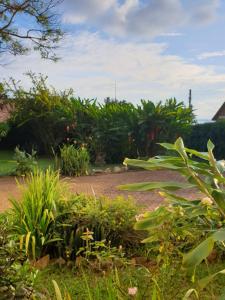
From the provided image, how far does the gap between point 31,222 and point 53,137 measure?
1429 cm

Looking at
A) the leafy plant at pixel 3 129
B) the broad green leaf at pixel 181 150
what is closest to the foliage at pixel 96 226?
the broad green leaf at pixel 181 150

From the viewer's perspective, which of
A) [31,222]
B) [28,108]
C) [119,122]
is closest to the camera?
[31,222]

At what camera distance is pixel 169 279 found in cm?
303

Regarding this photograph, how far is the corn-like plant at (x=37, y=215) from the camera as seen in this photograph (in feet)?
14.9

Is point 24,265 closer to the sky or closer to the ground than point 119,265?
closer to the sky

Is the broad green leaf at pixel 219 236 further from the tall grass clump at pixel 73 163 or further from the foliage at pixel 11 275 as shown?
the tall grass clump at pixel 73 163

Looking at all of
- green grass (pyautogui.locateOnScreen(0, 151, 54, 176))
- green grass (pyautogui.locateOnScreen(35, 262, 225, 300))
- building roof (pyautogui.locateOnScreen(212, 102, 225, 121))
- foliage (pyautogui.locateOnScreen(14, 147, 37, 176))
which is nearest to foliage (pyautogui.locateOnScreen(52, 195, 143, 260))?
green grass (pyautogui.locateOnScreen(35, 262, 225, 300))

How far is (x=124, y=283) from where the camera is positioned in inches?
137

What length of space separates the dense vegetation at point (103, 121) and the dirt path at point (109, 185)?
3157 millimetres

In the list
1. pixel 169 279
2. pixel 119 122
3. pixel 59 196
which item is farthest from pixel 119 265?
pixel 119 122

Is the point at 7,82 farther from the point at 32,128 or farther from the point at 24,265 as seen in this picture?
the point at 24,265

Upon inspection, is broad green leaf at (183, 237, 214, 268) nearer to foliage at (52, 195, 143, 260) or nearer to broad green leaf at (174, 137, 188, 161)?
broad green leaf at (174, 137, 188, 161)

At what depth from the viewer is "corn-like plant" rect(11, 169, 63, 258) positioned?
179 inches

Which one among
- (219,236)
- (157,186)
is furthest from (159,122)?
(219,236)
